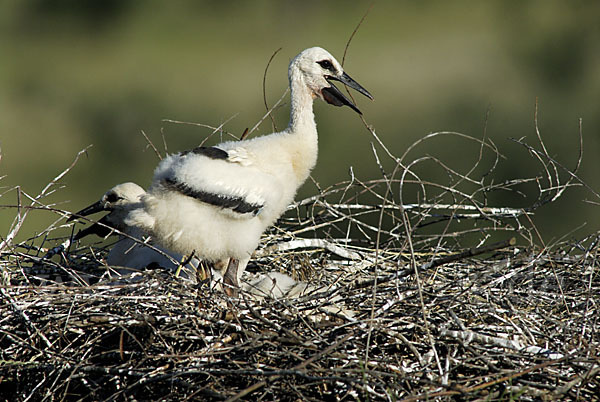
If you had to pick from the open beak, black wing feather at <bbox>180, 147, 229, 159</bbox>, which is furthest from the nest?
the open beak

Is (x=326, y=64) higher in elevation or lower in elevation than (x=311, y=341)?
higher

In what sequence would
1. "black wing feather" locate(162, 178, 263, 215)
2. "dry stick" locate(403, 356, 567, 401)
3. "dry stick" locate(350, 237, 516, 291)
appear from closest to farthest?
"dry stick" locate(403, 356, 567, 401) → "dry stick" locate(350, 237, 516, 291) → "black wing feather" locate(162, 178, 263, 215)

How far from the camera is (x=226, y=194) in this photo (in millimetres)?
3650

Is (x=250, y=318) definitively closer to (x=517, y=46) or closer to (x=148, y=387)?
(x=148, y=387)

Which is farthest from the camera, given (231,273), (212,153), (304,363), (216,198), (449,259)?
(231,273)

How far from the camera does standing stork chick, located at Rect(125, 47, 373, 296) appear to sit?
11.9ft

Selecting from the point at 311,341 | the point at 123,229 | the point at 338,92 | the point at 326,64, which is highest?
the point at 326,64

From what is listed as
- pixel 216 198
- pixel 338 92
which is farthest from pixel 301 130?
pixel 216 198

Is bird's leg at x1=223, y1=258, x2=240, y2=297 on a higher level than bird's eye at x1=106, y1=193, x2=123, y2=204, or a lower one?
lower

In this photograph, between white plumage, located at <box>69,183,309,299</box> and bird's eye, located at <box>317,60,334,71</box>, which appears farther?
bird's eye, located at <box>317,60,334,71</box>

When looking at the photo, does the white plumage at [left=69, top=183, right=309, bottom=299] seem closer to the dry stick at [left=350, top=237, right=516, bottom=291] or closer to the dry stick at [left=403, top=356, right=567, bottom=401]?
the dry stick at [left=350, top=237, right=516, bottom=291]

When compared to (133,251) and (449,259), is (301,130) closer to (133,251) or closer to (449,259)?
(133,251)

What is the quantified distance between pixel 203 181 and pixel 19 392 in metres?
1.15

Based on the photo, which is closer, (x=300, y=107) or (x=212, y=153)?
(x=212, y=153)
